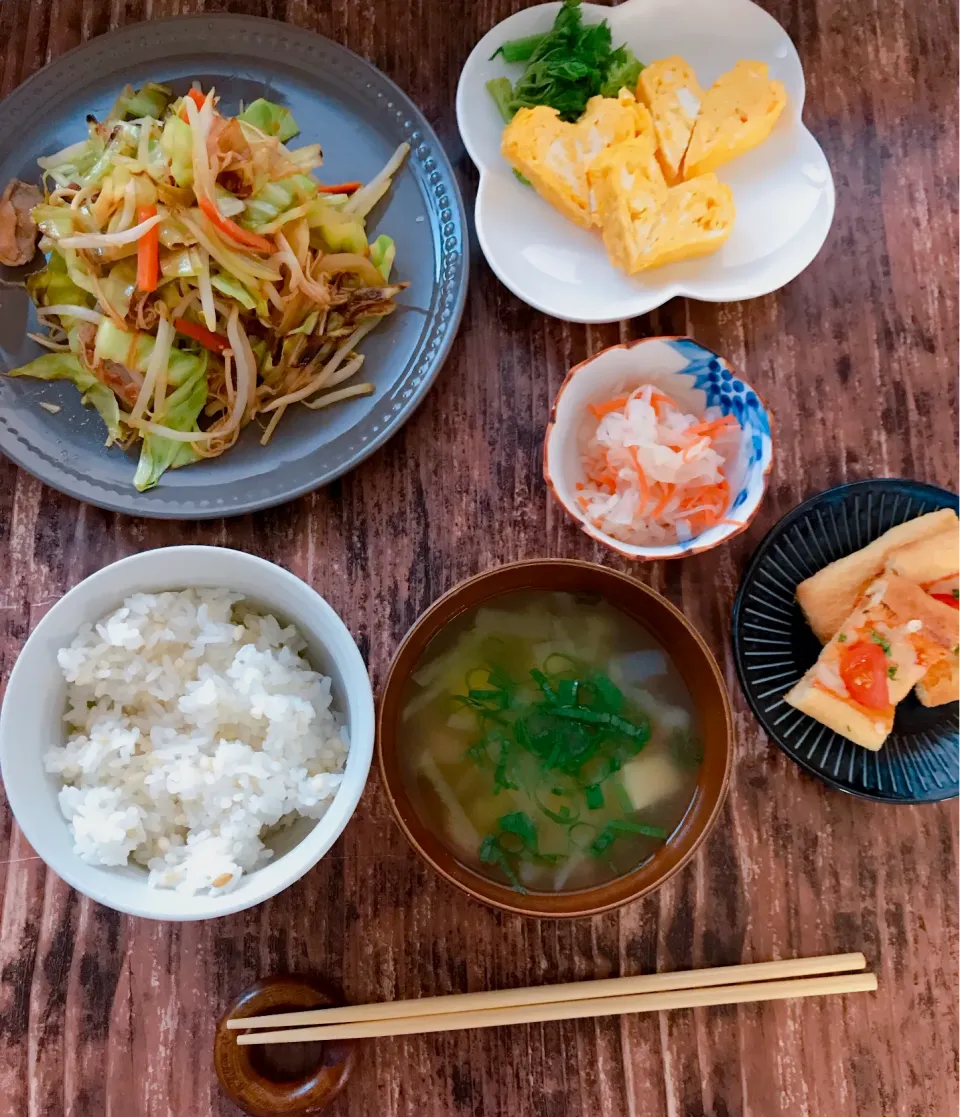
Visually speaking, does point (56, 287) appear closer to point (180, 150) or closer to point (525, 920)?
point (180, 150)

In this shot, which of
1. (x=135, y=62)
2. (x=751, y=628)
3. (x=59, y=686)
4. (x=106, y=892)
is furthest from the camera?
(x=135, y=62)

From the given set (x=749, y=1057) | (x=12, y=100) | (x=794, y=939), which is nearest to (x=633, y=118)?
(x=12, y=100)

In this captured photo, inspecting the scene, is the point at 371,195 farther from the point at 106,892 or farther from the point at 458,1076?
the point at 458,1076

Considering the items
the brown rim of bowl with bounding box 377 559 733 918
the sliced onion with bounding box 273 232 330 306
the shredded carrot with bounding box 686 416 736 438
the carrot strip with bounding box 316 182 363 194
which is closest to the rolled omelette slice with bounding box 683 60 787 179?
the shredded carrot with bounding box 686 416 736 438

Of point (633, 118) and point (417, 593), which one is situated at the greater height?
point (633, 118)

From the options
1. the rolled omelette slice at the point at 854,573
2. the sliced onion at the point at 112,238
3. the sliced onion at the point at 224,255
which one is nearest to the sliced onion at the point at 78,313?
the sliced onion at the point at 112,238

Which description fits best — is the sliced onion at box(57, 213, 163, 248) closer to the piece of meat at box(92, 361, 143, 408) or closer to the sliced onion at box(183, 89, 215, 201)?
the sliced onion at box(183, 89, 215, 201)

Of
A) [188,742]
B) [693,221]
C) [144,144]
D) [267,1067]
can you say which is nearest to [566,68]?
[693,221]
